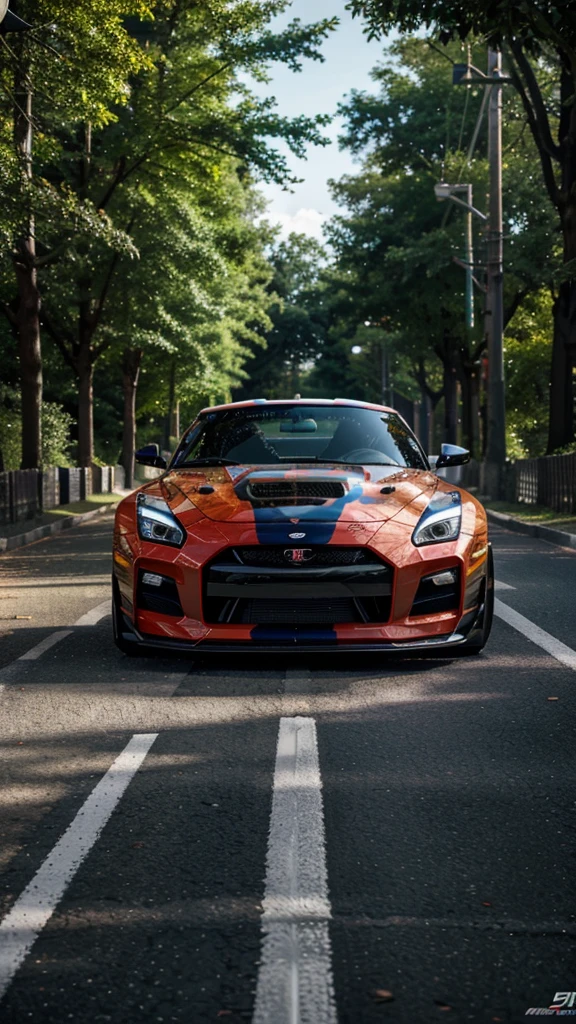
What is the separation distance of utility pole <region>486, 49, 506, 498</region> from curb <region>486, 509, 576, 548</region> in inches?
182

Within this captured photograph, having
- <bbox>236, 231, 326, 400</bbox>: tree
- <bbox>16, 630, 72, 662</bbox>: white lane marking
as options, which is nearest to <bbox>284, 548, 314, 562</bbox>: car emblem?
<bbox>16, 630, 72, 662</bbox>: white lane marking

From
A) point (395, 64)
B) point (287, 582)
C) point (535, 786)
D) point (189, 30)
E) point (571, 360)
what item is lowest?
point (535, 786)

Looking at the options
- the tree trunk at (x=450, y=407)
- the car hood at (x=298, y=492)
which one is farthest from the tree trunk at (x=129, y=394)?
the car hood at (x=298, y=492)

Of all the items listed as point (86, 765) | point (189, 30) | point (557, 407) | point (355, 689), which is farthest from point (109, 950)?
point (189, 30)

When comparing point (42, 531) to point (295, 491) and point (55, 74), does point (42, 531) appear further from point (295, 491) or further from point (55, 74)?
point (295, 491)

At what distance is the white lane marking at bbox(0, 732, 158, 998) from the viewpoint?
312 centimetres

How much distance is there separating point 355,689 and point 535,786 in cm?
194

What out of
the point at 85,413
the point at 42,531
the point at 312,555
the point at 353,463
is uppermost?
the point at 85,413

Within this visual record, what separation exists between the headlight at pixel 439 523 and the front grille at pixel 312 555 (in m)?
0.31

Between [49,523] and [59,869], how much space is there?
17763 millimetres

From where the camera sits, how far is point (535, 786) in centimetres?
464

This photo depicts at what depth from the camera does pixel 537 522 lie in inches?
806

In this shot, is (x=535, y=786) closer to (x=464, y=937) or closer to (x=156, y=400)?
(x=464, y=937)

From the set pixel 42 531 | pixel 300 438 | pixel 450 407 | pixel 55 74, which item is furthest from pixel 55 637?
pixel 450 407
